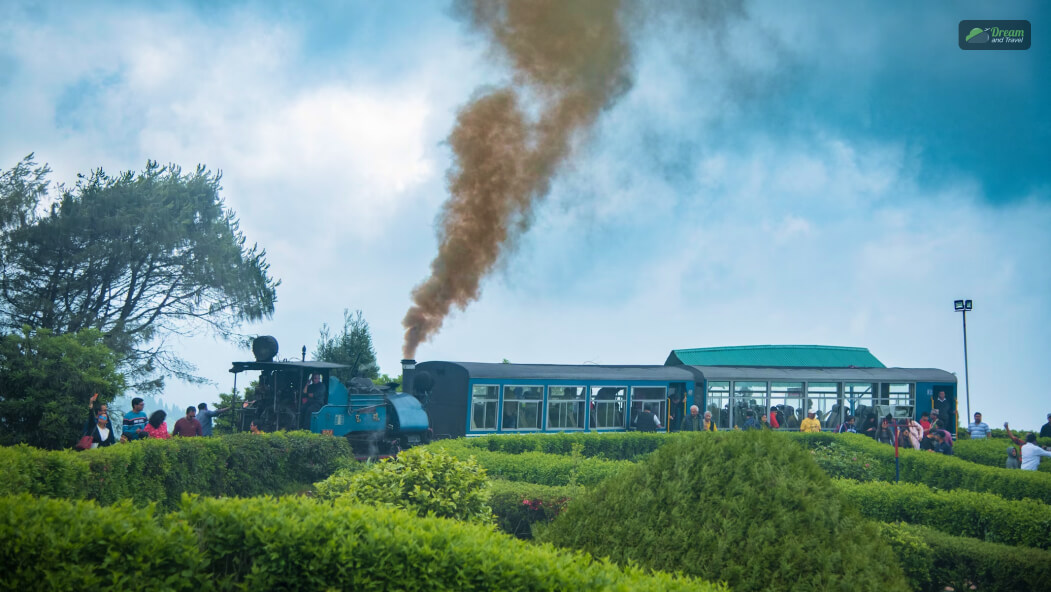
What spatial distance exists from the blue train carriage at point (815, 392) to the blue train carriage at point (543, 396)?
64.7 inches

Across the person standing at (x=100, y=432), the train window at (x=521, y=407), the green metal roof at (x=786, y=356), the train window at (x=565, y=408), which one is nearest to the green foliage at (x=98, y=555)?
the person standing at (x=100, y=432)

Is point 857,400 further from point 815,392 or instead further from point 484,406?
point 484,406

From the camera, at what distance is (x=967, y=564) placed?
8.82 metres

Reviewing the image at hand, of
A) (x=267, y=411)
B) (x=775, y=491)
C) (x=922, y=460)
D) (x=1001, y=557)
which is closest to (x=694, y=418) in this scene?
(x=922, y=460)

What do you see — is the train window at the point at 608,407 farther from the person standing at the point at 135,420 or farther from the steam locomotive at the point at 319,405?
the person standing at the point at 135,420

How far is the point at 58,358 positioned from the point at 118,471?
1427cm

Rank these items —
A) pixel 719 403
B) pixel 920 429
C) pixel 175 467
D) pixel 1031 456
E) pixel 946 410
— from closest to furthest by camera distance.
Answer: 1. pixel 175 467
2. pixel 1031 456
3. pixel 920 429
4. pixel 719 403
5. pixel 946 410

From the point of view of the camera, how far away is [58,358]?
2195 cm

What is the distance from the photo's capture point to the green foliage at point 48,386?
69.4 ft

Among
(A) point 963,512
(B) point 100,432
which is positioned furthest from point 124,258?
(A) point 963,512

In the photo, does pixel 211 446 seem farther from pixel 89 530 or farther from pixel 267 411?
pixel 89 530

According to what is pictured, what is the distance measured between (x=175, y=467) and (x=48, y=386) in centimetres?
1308

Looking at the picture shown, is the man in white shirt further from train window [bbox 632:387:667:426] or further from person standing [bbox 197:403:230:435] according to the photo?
person standing [bbox 197:403:230:435]

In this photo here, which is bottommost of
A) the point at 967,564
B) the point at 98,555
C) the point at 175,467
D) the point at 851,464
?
the point at 967,564
